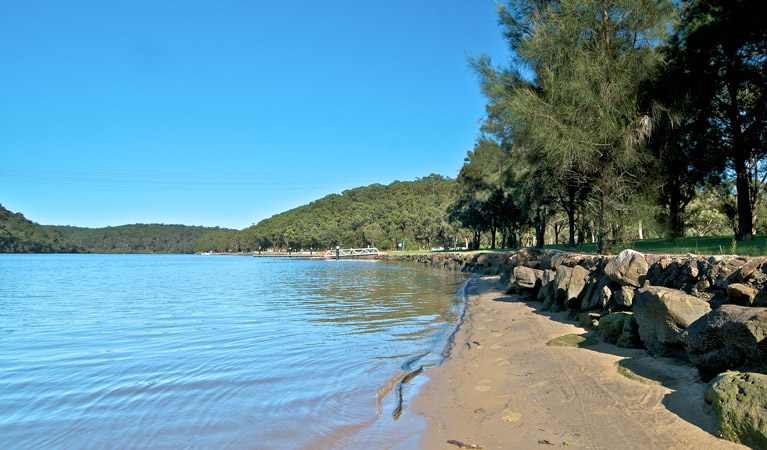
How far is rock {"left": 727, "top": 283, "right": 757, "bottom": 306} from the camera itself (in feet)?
16.1

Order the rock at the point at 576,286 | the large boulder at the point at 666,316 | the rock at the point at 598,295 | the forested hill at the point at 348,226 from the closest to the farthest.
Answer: the large boulder at the point at 666,316, the rock at the point at 598,295, the rock at the point at 576,286, the forested hill at the point at 348,226

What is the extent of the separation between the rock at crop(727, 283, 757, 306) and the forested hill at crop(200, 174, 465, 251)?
65345 millimetres

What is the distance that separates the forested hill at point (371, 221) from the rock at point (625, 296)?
6312 centimetres

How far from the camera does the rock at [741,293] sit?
4895 millimetres

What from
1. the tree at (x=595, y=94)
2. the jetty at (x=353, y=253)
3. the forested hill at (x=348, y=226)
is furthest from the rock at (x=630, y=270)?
the jetty at (x=353, y=253)

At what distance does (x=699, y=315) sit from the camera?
5.06 m

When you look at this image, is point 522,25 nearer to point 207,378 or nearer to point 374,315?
point 374,315

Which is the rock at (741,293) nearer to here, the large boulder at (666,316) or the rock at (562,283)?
the large boulder at (666,316)

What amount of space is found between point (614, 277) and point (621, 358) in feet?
8.05

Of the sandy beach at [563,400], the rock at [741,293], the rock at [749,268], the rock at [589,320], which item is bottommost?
the sandy beach at [563,400]

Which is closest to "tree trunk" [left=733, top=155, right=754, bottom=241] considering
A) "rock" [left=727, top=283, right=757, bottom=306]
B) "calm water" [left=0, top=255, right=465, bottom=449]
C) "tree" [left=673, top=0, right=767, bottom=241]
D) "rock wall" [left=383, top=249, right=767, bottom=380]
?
"tree" [left=673, top=0, right=767, bottom=241]

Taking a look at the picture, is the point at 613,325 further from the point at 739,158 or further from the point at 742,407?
the point at 739,158

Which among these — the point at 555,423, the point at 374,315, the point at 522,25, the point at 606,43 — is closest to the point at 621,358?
the point at 555,423

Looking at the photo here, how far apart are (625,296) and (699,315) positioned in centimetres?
221
